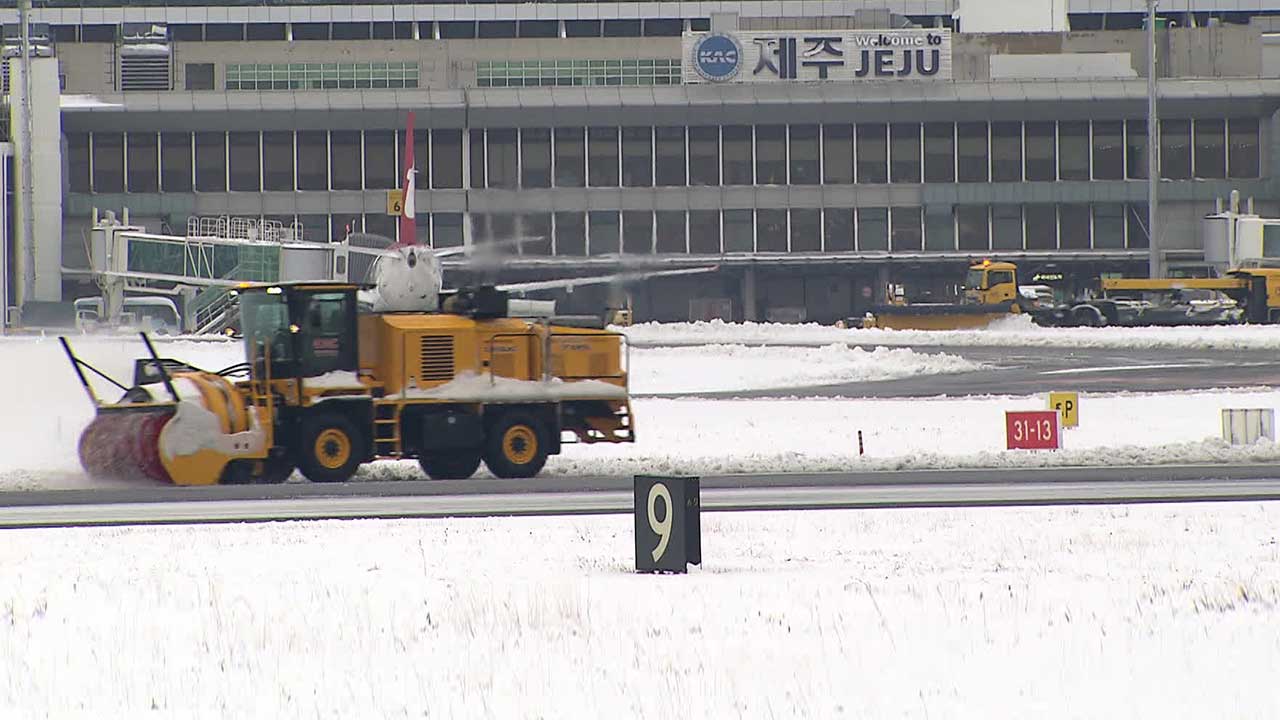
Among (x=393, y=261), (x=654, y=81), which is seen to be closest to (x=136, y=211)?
(x=654, y=81)

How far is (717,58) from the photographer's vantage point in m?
85.2

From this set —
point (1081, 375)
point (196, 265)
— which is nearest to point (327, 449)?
point (1081, 375)

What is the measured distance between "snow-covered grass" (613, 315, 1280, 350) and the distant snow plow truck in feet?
4.62

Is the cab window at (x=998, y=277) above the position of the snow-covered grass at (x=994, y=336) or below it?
above

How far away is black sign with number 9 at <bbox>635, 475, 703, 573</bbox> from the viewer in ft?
46.0

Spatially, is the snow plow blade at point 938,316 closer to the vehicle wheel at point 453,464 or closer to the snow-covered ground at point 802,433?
the snow-covered ground at point 802,433

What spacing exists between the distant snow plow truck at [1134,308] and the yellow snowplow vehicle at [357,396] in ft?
140

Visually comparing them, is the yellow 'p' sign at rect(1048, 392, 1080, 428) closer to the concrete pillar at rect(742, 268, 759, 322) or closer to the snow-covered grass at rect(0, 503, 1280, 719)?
the snow-covered grass at rect(0, 503, 1280, 719)

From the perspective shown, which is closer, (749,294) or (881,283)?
(749,294)

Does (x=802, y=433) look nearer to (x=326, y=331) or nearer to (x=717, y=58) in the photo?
(x=326, y=331)

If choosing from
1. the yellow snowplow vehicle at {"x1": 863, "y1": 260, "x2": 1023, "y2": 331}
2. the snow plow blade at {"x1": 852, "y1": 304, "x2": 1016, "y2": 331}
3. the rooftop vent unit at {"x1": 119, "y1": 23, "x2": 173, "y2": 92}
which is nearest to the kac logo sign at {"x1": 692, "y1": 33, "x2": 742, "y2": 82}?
the yellow snowplow vehicle at {"x1": 863, "y1": 260, "x2": 1023, "y2": 331}

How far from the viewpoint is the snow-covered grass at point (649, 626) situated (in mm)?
9133

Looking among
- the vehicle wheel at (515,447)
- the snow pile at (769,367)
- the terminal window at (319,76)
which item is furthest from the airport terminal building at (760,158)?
the vehicle wheel at (515,447)

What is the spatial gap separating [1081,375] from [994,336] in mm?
16547
